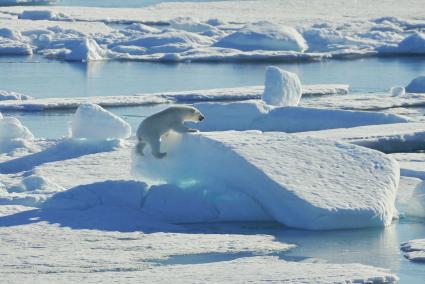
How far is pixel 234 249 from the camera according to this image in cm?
738

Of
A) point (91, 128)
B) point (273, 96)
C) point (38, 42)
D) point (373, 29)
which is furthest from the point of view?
point (373, 29)

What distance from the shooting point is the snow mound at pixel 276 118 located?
1273 centimetres

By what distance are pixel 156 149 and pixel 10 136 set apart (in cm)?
322

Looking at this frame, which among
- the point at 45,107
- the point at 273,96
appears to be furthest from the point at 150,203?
the point at 45,107

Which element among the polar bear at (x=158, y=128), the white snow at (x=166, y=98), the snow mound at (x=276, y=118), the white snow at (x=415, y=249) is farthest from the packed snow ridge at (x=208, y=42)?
the white snow at (x=415, y=249)

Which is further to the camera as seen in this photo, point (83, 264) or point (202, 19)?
point (202, 19)

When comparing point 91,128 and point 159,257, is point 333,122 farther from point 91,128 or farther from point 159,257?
point 159,257

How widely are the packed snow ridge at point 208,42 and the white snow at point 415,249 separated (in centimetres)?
1495

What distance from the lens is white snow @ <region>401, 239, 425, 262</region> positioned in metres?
7.13

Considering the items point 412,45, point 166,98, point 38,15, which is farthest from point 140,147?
point 38,15

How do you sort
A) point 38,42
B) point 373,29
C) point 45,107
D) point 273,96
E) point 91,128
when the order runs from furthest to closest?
point 373,29
point 38,42
point 45,107
point 273,96
point 91,128

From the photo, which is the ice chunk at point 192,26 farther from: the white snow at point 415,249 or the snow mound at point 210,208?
the white snow at point 415,249

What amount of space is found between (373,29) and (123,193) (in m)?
19.2

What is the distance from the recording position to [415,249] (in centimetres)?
733
